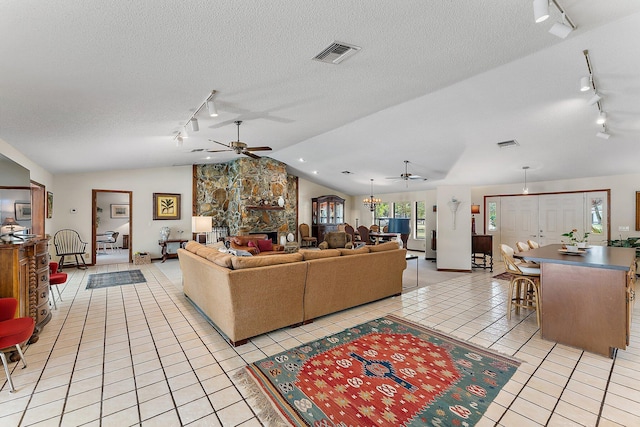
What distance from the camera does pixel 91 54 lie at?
216 centimetres

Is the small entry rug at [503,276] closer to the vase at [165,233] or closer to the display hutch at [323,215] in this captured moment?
the display hutch at [323,215]

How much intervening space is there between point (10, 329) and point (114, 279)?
4.20 m

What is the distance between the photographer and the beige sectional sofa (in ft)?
9.66

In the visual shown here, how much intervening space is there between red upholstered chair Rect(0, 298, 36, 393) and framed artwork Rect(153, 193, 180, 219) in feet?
20.3

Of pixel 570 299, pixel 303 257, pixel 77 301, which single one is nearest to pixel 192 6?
pixel 303 257

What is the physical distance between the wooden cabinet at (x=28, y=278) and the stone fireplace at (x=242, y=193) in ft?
17.9

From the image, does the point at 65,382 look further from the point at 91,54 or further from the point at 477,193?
the point at 477,193

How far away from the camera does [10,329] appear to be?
2213 mm

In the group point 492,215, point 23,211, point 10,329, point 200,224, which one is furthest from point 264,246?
point 492,215

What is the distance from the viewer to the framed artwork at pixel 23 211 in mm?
4616

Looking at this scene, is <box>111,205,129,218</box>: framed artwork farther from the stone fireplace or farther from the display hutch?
the display hutch

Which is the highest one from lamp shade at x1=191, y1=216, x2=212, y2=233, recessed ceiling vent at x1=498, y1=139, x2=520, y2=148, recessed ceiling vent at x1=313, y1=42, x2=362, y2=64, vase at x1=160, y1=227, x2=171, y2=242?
recessed ceiling vent at x1=313, y1=42, x2=362, y2=64

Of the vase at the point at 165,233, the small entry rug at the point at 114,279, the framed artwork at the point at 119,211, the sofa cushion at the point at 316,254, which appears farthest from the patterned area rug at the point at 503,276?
the framed artwork at the point at 119,211

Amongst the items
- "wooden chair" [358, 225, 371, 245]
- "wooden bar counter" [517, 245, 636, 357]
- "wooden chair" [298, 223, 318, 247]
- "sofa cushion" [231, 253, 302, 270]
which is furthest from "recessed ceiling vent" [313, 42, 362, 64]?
"wooden chair" [298, 223, 318, 247]
